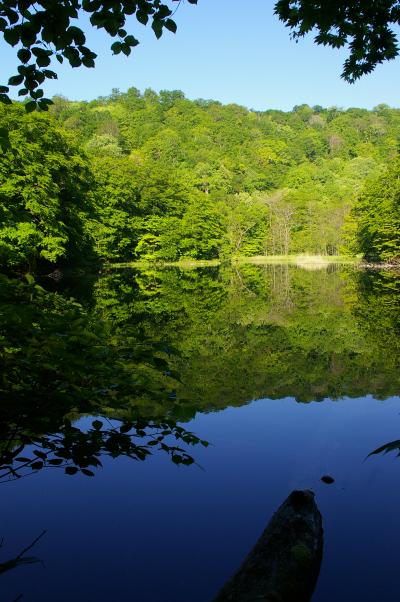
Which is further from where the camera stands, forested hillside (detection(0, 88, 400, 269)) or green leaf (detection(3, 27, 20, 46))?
forested hillside (detection(0, 88, 400, 269))

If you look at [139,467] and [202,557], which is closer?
[202,557]

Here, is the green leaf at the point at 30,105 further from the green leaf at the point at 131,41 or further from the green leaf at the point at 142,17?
the green leaf at the point at 142,17

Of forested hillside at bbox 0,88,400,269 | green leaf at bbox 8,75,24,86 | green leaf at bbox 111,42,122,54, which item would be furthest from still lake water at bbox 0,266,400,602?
green leaf at bbox 111,42,122,54

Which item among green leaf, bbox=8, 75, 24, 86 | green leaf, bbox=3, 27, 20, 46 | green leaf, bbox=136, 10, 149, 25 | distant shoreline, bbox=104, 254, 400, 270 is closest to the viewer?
green leaf, bbox=3, 27, 20, 46

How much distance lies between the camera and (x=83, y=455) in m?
2.48

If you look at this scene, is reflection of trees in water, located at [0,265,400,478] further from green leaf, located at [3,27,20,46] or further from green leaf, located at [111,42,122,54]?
green leaf, located at [111,42,122,54]

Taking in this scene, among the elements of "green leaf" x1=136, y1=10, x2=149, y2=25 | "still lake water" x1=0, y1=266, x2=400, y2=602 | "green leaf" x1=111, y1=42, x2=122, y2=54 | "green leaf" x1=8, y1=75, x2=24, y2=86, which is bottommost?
"still lake water" x1=0, y1=266, x2=400, y2=602

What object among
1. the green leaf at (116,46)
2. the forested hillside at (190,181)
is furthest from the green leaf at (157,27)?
the forested hillside at (190,181)

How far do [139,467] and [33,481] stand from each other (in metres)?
0.99

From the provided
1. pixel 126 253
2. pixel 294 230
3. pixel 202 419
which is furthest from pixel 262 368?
pixel 294 230

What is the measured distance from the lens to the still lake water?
2.64 m

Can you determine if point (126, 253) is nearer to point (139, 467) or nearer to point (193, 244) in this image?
point (193, 244)

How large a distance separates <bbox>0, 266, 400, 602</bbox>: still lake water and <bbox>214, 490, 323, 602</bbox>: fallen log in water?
0.19 meters

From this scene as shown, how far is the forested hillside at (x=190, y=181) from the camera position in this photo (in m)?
23.9
